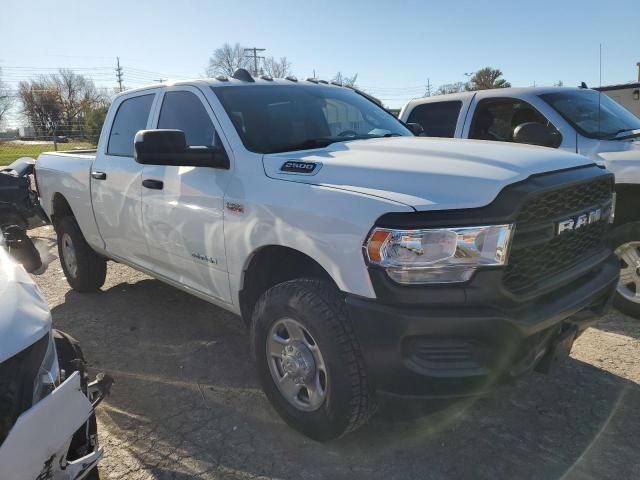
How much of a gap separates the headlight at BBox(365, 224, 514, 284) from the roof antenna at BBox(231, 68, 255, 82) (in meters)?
2.09

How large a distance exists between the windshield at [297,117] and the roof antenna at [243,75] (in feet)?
0.48

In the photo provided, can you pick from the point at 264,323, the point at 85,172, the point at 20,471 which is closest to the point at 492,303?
the point at 264,323

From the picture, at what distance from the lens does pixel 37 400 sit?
1.77m

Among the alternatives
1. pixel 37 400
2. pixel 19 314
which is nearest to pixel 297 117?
pixel 19 314

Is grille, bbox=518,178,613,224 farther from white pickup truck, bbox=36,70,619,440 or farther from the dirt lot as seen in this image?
the dirt lot

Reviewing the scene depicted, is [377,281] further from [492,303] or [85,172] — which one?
[85,172]

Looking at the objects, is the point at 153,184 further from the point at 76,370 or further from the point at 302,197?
the point at 76,370

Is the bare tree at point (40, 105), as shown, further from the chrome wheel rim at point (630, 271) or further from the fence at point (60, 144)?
the chrome wheel rim at point (630, 271)

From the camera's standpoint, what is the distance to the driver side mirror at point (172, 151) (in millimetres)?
3055

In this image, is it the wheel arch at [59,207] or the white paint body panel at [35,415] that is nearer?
the white paint body panel at [35,415]

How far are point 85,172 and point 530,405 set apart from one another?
4.03 m

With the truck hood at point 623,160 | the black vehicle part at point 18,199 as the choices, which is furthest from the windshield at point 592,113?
the black vehicle part at point 18,199

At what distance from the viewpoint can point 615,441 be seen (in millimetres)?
2791

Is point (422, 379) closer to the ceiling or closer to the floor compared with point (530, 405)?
closer to the ceiling
